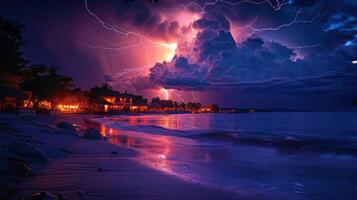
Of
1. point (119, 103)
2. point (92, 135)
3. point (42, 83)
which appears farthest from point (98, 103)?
point (92, 135)

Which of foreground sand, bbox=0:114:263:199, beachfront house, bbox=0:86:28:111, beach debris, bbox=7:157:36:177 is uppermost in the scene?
beachfront house, bbox=0:86:28:111

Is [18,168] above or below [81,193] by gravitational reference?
above

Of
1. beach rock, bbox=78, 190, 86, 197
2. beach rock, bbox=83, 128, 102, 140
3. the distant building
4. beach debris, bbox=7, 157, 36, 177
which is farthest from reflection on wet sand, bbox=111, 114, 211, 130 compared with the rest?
beach rock, bbox=78, 190, 86, 197

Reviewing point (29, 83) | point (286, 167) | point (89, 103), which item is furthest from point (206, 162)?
point (89, 103)

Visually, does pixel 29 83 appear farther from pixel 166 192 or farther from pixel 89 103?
pixel 166 192

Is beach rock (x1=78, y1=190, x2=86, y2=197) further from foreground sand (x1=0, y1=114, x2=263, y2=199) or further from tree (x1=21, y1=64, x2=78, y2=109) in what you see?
tree (x1=21, y1=64, x2=78, y2=109)

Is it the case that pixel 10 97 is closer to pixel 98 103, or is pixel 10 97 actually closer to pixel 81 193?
pixel 81 193

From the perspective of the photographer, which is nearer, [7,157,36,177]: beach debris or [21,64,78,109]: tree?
[7,157,36,177]: beach debris

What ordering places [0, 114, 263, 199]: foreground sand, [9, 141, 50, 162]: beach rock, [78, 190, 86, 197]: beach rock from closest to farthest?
[78, 190, 86, 197]: beach rock < [0, 114, 263, 199]: foreground sand < [9, 141, 50, 162]: beach rock

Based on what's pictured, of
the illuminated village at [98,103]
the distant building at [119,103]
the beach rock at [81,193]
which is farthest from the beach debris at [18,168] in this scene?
the distant building at [119,103]

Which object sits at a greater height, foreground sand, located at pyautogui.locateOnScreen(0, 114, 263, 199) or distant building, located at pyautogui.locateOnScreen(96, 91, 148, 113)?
distant building, located at pyautogui.locateOnScreen(96, 91, 148, 113)

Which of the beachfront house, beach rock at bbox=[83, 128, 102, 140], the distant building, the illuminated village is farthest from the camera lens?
the distant building

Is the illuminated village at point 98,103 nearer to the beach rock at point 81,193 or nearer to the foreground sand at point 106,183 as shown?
the foreground sand at point 106,183

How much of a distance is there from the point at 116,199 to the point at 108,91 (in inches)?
4074
